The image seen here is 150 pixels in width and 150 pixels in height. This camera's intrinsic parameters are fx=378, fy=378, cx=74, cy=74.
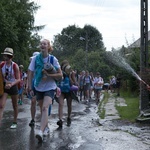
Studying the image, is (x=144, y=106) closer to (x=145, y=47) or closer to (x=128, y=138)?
(x=145, y=47)

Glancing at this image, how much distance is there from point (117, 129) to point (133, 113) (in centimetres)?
332

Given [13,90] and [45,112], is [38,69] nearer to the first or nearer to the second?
[45,112]

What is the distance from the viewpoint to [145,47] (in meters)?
12.2

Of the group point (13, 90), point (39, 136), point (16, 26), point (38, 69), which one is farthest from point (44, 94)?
point (16, 26)

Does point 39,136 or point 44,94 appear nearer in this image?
point 39,136

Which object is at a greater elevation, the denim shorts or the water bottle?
the water bottle

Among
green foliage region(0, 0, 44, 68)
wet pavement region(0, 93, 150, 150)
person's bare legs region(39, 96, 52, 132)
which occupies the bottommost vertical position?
wet pavement region(0, 93, 150, 150)

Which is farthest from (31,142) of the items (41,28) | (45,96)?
(41,28)

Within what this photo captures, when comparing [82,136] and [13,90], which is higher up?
[13,90]

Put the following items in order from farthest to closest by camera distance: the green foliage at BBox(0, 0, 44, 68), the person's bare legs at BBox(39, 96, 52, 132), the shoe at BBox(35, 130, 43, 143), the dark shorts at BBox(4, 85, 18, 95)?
1. the green foliage at BBox(0, 0, 44, 68)
2. the dark shorts at BBox(4, 85, 18, 95)
3. the person's bare legs at BBox(39, 96, 52, 132)
4. the shoe at BBox(35, 130, 43, 143)

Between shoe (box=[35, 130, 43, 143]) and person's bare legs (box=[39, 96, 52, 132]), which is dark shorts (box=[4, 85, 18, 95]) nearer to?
person's bare legs (box=[39, 96, 52, 132])

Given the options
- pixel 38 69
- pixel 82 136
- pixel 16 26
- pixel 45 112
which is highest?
pixel 16 26

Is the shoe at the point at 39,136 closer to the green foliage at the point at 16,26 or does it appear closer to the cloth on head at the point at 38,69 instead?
the cloth on head at the point at 38,69

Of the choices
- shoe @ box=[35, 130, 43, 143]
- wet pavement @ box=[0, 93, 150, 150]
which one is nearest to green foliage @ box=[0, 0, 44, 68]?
wet pavement @ box=[0, 93, 150, 150]
